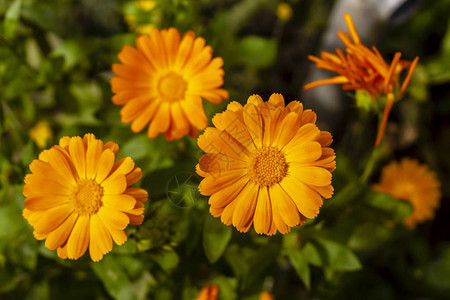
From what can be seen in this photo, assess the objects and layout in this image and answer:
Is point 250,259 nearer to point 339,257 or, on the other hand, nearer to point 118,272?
point 339,257

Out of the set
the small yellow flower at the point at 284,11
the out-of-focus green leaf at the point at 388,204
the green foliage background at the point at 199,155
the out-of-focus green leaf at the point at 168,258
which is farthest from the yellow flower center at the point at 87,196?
the small yellow flower at the point at 284,11

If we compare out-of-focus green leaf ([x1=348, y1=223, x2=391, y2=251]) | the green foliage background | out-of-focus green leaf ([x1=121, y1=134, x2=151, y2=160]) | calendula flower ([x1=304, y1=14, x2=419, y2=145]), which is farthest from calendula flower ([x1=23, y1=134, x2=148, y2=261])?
out-of-focus green leaf ([x1=348, y1=223, x2=391, y2=251])

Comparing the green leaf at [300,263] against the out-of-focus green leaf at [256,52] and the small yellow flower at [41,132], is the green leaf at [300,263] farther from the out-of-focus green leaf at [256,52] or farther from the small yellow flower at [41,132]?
the small yellow flower at [41,132]

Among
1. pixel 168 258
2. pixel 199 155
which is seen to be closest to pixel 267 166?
pixel 199 155

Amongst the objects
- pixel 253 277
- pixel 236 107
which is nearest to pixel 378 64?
pixel 236 107

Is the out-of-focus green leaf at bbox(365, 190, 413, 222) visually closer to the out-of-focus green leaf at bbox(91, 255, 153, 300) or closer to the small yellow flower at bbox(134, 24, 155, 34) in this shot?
the out-of-focus green leaf at bbox(91, 255, 153, 300)

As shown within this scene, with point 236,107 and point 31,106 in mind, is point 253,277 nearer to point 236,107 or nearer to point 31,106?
point 236,107

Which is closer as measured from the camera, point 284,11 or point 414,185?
point 414,185
